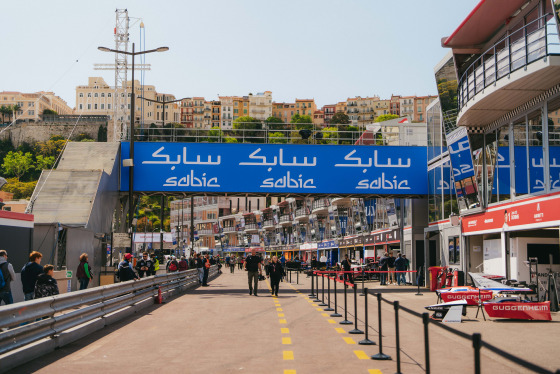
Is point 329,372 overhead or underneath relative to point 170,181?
underneath

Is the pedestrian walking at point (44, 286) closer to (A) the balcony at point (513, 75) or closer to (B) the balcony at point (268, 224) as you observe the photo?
(A) the balcony at point (513, 75)

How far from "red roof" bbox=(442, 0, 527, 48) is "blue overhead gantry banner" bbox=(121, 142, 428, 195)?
8425 mm

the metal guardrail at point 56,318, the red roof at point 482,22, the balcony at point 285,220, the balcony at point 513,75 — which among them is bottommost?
the metal guardrail at point 56,318

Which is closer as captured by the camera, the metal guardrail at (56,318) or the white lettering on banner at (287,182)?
the metal guardrail at (56,318)

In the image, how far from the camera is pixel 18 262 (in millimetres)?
19609

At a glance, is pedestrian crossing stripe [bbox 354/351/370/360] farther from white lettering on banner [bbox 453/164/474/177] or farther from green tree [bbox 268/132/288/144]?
green tree [bbox 268/132/288/144]

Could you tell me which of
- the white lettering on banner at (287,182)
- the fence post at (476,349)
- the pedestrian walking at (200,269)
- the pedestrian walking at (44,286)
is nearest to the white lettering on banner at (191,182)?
the white lettering on banner at (287,182)

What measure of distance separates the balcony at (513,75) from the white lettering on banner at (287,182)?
8.97 m

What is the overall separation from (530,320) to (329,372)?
9553 mm

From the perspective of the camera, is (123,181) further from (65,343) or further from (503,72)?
(65,343)

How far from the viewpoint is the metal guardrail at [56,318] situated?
9.47 metres

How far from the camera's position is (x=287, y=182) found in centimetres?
3192

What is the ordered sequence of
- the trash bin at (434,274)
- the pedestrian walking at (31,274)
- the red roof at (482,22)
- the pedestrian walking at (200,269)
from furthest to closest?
the pedestrian walking at (200,269), the trash bin at (434,274), the red roof at (482,22), the pedestrian walking at (31,274)

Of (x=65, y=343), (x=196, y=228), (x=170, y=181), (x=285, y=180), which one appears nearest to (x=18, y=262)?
(x=65, y=343)
